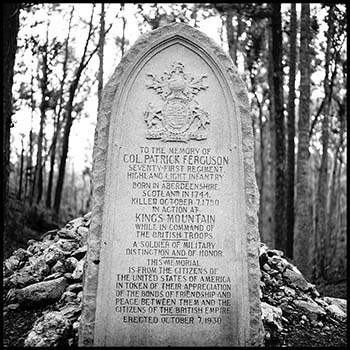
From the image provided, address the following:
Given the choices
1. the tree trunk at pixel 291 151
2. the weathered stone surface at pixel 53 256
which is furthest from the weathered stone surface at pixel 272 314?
the tree trunk at pixel 291 151

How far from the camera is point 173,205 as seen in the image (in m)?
5.17

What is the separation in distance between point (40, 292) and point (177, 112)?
9.43 feet

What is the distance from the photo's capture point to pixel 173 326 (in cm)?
491

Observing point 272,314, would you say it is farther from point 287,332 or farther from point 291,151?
point 291,151

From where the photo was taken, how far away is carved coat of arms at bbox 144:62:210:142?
531cm

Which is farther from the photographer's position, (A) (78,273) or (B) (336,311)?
(B) (336,311)

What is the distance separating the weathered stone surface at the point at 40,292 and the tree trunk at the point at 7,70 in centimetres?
261

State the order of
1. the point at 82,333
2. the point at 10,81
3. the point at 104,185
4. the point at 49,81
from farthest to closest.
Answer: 1. the point at 49,81
2. the point at 10,81
3. the point at 104,185
4. the point at 82,333

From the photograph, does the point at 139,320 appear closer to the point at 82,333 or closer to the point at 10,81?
the point at 82,333

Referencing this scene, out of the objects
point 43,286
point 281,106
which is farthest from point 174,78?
point 281,106

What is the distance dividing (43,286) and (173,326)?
2.04 metres

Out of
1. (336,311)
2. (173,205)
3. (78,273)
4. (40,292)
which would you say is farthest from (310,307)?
(40,292)

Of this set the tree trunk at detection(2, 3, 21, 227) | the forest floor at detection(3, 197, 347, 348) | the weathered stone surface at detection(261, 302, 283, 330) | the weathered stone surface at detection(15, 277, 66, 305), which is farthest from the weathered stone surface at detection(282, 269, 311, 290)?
the tree trunk at detection(2, 3, 21, 227)

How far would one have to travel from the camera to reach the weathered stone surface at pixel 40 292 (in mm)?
5977
